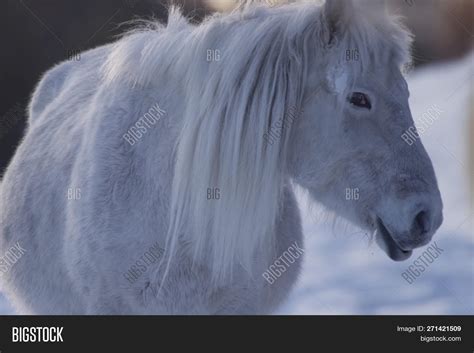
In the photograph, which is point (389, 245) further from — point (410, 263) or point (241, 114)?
point (410, 263)

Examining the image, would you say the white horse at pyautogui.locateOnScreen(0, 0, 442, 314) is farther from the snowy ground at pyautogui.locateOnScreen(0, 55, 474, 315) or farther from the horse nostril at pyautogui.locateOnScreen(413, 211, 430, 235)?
the snowy ground at pyautogui.locateOnScreen(0, 55, 474, 315)

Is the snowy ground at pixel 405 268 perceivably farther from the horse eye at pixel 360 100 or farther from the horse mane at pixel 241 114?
the horse eye at pixel 360 100

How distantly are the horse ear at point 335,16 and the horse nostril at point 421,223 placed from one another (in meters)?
0.65

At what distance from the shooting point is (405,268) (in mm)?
6340

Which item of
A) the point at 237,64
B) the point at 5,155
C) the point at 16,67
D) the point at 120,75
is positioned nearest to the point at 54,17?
the point at 16,67

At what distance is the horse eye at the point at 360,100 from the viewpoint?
2.43 meters

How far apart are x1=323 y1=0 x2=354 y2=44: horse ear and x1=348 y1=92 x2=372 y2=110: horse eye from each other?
21 centimetres

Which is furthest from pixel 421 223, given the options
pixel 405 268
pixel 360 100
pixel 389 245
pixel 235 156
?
pixel 405 268

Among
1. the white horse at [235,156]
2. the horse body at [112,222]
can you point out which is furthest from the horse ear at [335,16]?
the horse body at [112,222]

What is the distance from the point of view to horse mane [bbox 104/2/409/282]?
8.24 feet

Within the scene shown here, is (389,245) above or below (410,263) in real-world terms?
above

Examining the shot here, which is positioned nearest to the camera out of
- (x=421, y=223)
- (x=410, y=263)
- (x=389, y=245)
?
(x=421, y=223)

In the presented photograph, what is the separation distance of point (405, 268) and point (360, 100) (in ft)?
13.7

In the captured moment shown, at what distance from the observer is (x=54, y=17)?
8.37m
